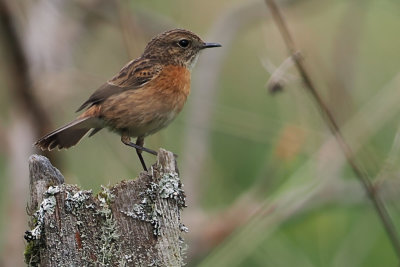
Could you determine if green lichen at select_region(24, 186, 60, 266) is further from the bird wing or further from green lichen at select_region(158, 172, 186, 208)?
the bird wing

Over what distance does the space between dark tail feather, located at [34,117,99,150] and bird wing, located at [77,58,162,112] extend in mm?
130

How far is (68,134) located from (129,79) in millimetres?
581

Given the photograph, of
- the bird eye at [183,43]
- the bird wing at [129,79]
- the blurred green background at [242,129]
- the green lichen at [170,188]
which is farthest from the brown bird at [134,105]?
the green lichen at [170,188]

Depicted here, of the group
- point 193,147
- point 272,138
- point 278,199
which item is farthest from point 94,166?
point 278,199

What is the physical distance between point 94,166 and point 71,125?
196 centimetres

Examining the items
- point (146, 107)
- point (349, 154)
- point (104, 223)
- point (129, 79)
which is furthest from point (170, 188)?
point (129, 79)

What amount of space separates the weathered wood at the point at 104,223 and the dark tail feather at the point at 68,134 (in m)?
1.69

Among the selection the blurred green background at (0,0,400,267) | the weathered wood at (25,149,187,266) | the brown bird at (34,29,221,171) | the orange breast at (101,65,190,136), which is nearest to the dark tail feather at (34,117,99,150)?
the brown bird at (34,29,221,171)

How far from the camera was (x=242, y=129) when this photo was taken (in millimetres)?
6160

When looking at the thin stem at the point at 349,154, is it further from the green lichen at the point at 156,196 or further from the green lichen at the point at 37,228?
the green lichen at the point at 37,228

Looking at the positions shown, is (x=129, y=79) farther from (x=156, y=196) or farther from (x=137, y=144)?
(x=156, y=196)

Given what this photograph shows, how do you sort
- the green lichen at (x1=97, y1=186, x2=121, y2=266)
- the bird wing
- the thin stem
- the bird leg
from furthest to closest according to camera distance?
the bird wing < the bird leg < the thin stem < the green lichen at (x1=97, y1=186, x2=121, y2=266)

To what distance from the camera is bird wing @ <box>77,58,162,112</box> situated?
5.04 m

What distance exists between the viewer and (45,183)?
3000 mm
